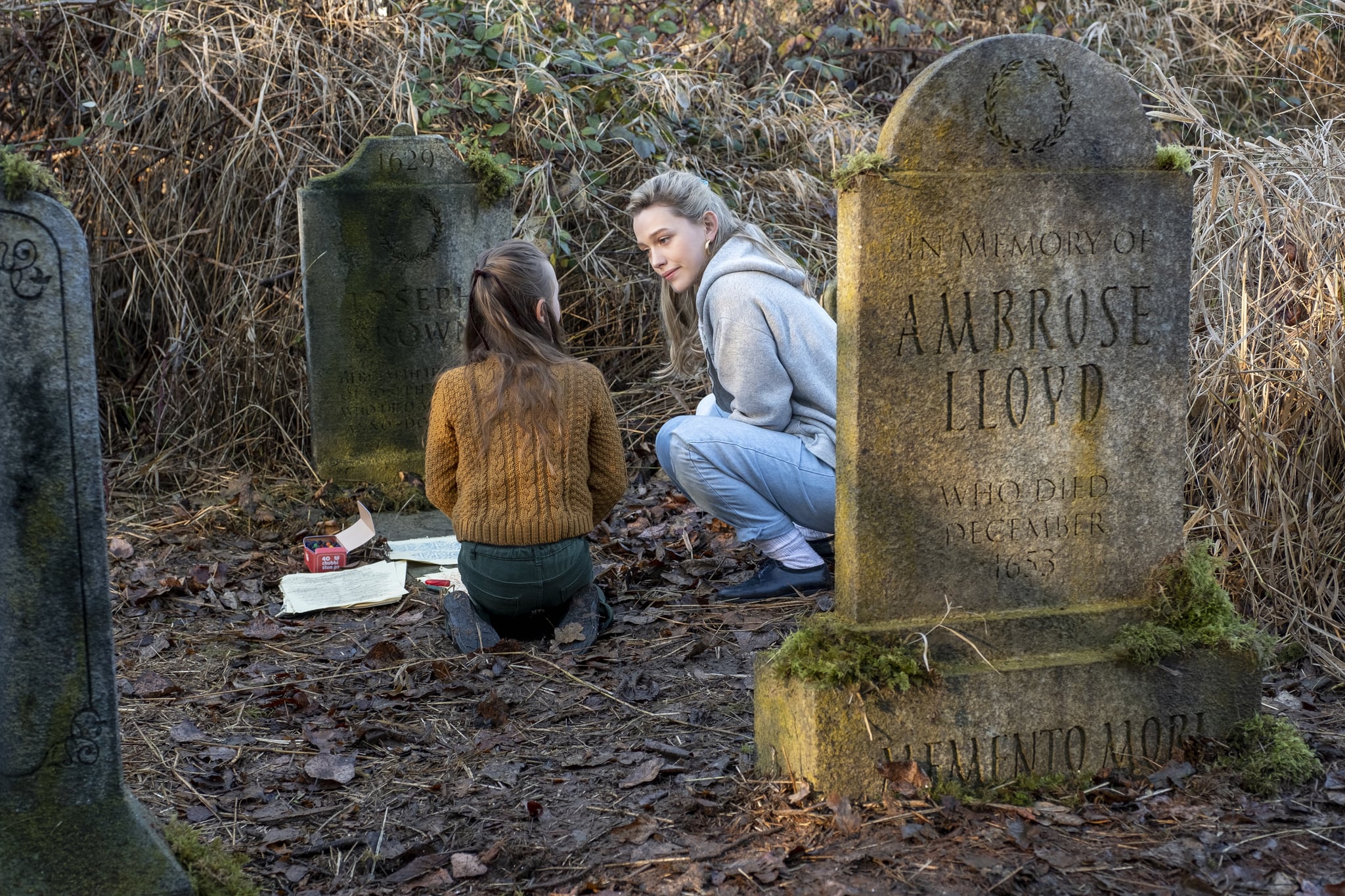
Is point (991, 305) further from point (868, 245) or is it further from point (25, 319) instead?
point (25, 319)

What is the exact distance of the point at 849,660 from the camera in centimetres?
282

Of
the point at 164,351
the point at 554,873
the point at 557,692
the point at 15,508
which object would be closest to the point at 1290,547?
the point at 557,692

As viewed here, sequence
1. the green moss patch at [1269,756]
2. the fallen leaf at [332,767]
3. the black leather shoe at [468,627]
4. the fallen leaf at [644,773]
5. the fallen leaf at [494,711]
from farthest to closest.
A: the black leather shoe at [468,627] < the fallen leaf at [494,711] < the fallen leaf at [332,767] < the fallen leaf at [644,773] < the green moss patch at [1269,756]

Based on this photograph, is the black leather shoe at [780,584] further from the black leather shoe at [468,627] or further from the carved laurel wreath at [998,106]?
the carved laurel wreath at [998,106]

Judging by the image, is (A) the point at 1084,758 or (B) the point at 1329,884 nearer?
(B) the point at 1329,884

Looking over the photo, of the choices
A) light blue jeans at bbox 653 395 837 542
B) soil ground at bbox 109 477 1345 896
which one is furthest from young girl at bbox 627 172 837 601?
soil ground at bbox 109 477 1345 896

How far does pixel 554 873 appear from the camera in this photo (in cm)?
268

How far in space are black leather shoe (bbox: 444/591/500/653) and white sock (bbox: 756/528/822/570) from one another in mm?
1133

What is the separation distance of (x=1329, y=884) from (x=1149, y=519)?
93 centimetres

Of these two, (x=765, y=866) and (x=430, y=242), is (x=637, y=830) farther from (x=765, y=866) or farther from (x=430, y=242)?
(x=430, y=242)

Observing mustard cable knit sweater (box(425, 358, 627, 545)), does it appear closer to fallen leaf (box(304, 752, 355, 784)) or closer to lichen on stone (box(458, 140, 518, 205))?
fallen leaf (box(304, 752, 355, 784))

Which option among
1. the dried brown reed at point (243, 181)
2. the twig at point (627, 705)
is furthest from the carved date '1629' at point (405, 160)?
the twig at point (627, 705)

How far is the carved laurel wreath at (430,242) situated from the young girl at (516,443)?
6.52ft

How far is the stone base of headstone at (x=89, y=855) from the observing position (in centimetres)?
227
